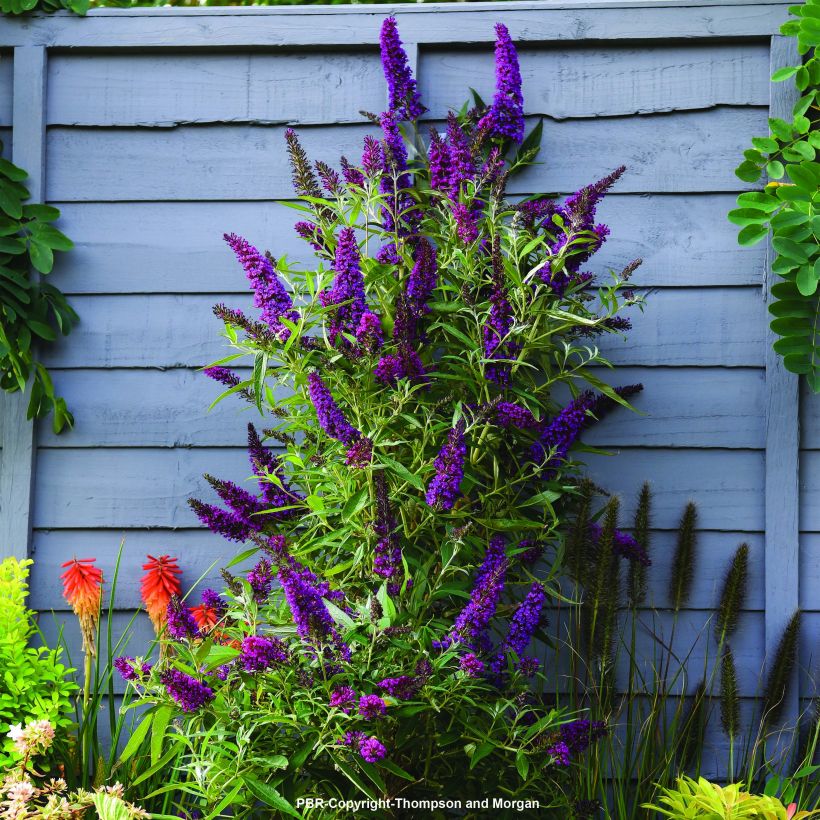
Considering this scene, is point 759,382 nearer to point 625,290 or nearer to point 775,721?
point 625,290

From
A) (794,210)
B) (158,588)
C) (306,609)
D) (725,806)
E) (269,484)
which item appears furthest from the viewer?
(158,588)

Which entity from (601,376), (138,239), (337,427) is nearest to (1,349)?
(138,239)

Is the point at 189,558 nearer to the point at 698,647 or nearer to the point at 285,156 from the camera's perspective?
the point at 285,156

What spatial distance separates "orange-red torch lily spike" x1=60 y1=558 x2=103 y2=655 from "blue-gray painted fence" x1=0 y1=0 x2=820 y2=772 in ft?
0.59

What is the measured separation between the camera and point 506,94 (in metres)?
2.31

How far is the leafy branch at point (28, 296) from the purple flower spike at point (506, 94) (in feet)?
4.07

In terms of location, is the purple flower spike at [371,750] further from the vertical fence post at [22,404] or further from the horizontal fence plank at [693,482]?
the vertical fence post at [22,404]

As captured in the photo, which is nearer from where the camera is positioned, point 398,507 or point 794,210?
point 398,507

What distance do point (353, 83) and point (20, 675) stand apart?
1789 millimetres

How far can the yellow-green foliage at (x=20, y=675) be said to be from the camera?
2.12m

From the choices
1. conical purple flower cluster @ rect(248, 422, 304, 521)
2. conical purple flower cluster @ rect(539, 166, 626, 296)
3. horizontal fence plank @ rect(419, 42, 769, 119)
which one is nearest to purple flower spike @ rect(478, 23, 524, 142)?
horizontal fence plank @ rect(419, 42, 769, 119)

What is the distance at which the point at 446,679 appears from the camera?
1780 millimetres

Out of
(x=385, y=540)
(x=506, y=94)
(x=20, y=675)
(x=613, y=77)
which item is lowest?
(x=20, y=675)

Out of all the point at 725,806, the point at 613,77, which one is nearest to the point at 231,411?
the point at 613,77
